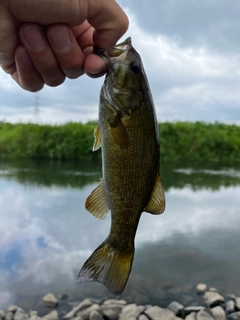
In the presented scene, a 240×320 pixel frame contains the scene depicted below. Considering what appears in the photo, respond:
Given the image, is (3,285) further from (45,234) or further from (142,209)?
(142,209)

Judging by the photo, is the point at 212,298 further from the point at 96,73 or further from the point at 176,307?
the point at 96,73

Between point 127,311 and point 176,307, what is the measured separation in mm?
622

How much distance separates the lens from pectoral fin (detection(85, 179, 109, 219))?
4.30ft

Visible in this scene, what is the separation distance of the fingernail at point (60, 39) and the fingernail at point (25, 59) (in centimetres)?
16

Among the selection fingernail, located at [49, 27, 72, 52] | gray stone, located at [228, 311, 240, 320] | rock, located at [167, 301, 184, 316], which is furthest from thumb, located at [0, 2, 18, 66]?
gray stone, located at [228, 311, 240, 320]

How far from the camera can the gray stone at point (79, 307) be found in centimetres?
445

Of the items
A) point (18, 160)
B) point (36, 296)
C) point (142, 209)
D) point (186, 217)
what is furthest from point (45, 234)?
point (142, 209)

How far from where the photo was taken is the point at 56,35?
1354mm

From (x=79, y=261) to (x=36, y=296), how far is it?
893 millimetres

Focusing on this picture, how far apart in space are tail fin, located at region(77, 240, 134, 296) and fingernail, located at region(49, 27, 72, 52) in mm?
739

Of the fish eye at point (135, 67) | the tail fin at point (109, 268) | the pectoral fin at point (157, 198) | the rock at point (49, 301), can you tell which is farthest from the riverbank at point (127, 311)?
the fish eye at point (135, 67)

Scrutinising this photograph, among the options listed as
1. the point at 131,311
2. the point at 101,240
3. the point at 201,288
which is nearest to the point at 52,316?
the point at 131,311

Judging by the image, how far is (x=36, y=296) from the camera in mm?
4957

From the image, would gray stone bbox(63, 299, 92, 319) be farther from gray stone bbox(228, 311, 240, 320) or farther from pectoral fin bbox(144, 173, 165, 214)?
pectoral fin bbox(144, 173, 165, 214)
